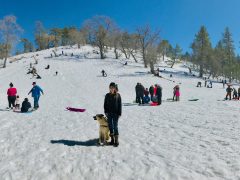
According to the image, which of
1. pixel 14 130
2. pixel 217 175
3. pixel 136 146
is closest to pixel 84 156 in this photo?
pixel 136 146

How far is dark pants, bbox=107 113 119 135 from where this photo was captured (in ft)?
29.4

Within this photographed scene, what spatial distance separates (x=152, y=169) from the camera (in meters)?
6.77

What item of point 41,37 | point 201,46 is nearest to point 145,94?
point 201,46

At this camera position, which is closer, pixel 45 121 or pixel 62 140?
pixel 62 140

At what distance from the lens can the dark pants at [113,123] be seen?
A: 352 inches

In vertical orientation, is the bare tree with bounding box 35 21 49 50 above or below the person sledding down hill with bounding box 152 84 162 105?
above

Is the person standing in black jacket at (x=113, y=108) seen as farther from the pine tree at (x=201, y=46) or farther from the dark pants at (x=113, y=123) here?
the pine tree at (x=201, y=46)

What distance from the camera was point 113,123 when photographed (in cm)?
900

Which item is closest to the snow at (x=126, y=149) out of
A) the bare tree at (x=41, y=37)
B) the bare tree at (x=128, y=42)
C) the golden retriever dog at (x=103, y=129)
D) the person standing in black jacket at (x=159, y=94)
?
the golden retriever dog at (x=103, y=129)

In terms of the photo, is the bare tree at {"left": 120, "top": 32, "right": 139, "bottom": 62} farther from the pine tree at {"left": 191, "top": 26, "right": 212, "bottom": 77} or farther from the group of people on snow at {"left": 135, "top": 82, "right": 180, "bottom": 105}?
the group of people on snow at {"left": 135, "top": 82, "right": 180, "bottom": 105}

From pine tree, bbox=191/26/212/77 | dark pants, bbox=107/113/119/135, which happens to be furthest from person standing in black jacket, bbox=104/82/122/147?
pine tree, bbox=191/26/212/77

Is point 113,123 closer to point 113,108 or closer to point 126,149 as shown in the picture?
point 113,108

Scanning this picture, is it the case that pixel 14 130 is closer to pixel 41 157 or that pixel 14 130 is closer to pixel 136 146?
pixel 41 157

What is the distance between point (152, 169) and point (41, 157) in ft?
10.8
